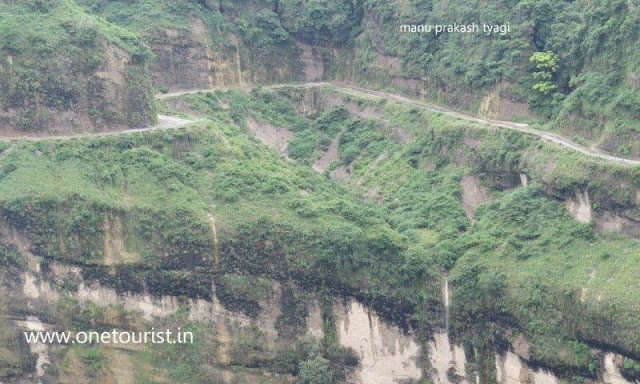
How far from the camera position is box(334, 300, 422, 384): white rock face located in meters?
50.2

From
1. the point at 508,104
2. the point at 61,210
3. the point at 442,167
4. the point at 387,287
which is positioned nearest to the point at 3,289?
the point at 61,210

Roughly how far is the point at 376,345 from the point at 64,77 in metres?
18.4

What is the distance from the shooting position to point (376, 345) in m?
50.5

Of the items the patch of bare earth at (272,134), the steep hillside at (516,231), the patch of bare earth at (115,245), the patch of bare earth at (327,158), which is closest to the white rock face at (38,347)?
the patch of bare earth at (115,245)

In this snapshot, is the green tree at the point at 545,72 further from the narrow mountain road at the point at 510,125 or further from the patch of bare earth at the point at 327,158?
the patch of bare earth at the point at 327,158

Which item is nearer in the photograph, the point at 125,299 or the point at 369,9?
the point at 125,299

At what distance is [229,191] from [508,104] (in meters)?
14.3

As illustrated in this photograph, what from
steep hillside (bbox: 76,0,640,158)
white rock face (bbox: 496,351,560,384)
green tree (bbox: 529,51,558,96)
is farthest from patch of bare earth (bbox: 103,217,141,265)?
green tree (bbox: 529,51,558,96)

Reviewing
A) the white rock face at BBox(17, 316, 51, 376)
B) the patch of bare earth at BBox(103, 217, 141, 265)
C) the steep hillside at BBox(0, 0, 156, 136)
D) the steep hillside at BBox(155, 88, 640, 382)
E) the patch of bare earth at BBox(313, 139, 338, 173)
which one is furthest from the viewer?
the patch of bare earth at BBox(313, 139, 338, 173)

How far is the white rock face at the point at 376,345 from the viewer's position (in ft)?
165

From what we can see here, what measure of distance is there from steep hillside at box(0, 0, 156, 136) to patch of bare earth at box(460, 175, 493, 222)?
14.8 metres

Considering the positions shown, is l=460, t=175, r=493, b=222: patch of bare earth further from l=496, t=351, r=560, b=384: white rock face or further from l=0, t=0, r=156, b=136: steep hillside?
l=0, t=0, r=156, b=136: steep hillside

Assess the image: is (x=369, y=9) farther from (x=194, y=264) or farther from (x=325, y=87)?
(x=194, y=264)

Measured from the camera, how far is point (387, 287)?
166 feet
